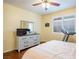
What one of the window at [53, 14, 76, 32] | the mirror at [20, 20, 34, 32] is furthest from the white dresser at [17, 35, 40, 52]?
the window at [53, 14, 76, 32]

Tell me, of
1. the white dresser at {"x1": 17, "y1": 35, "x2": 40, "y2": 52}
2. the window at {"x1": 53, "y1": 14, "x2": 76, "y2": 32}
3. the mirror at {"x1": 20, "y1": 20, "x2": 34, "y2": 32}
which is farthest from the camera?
the mirror at {"x1": 20, "y1": 20, "x2": 34, "y2": 32}

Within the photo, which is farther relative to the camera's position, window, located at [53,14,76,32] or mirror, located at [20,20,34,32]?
mirror, located at [20,20,34,32]

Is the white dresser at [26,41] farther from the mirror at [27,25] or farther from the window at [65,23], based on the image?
the window at [65,23]

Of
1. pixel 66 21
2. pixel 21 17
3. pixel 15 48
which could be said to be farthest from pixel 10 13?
pixel 66 21

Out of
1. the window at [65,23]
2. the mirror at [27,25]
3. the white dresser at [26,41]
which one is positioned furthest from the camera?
the mirror at [27,25]

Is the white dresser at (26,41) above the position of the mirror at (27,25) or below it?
below

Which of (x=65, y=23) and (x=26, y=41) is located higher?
(x=65, y=23)

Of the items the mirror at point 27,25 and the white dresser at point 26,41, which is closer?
the white dresser at point 26,41

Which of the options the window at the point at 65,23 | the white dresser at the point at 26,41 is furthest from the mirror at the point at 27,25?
the window at the point at 65,23

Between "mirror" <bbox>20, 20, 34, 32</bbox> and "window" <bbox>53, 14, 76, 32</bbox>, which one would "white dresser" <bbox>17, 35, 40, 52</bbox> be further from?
"window" <bbox>53, 14, 76, 32</bbox>

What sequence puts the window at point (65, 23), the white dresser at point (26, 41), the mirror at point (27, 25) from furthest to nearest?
the mirror at point (27, 25) < the window at point (65, 23) < the white dresser at point (26, 41)

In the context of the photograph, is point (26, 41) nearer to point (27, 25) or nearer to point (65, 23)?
point (27, 25)

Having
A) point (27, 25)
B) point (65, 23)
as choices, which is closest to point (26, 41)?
point (27, 25)

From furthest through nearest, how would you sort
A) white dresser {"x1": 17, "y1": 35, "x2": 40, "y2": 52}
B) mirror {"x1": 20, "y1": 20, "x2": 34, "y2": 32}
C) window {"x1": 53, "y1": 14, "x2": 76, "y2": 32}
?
mirror {"x1": 20, "y1": 20, "x2": 34, "y2": 32} < window {"x1": 53, "y1": 14, "x2": 76, "y2": 32} < white dresser {"x1": 17, "y1": 35, "x2": 40, "y2": 52}
